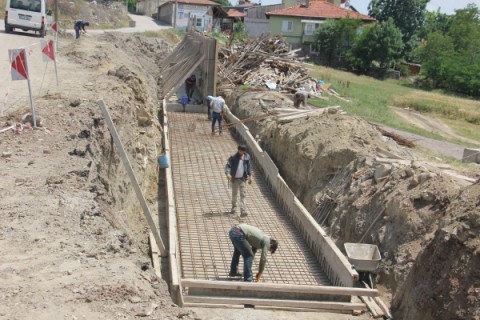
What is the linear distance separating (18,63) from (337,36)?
40.2 m

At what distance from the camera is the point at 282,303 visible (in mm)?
8547

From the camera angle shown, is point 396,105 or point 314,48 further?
point 314,48

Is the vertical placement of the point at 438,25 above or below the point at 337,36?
above

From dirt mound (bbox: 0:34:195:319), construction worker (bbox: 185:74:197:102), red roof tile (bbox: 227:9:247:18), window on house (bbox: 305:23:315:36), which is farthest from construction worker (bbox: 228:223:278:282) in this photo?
red roof tile (bbox: 227:9:247:18)

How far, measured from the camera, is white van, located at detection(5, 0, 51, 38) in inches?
984

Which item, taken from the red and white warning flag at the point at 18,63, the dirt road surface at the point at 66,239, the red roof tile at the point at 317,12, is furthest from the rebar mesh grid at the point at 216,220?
the red roof tile at the point at 317,12

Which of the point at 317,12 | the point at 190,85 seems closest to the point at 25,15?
the point at 190,85

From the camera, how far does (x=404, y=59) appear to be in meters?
50.6

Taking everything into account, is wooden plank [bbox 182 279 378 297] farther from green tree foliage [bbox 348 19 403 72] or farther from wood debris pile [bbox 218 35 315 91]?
green tree foliage [bbox 348 19 403 72]

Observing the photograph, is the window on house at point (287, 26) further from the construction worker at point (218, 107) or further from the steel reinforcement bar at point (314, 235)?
the steel reinforcement bar at point (314, 235)

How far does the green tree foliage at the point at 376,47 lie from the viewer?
1767 inches

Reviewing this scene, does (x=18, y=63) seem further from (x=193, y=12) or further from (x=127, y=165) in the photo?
(x=193, y=12)

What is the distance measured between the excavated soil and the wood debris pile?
26.9ft

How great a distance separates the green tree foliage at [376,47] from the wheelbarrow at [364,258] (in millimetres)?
38065
